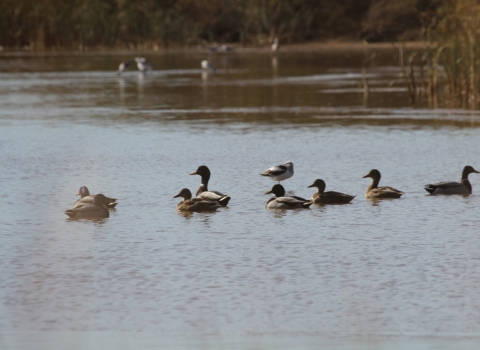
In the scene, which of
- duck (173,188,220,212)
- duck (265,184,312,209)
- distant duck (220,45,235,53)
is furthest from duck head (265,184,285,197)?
distant duck (220,45,235,53)

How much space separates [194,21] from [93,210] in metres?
43.1

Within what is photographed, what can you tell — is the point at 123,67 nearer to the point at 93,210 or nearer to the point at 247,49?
the point at 247,49

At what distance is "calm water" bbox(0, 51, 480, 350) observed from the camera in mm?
6727

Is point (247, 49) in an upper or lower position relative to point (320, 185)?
upper

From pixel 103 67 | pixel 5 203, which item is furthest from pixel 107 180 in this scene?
pixel 103 67

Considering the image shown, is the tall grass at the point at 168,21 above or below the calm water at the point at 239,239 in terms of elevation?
above

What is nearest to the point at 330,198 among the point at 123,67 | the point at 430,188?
the point at 430,188

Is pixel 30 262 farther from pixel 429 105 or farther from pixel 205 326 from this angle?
pixel 429 105

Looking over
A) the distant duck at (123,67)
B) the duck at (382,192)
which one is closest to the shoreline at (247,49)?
the distant duck at (123,67)

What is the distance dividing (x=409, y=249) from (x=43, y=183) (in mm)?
5511

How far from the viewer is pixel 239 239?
31.2 feet

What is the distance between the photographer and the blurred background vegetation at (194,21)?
156 ft

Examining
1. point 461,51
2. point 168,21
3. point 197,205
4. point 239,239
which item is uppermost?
point 168,21

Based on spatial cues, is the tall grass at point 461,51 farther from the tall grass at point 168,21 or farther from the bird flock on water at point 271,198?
the tall grass at point 168,21
